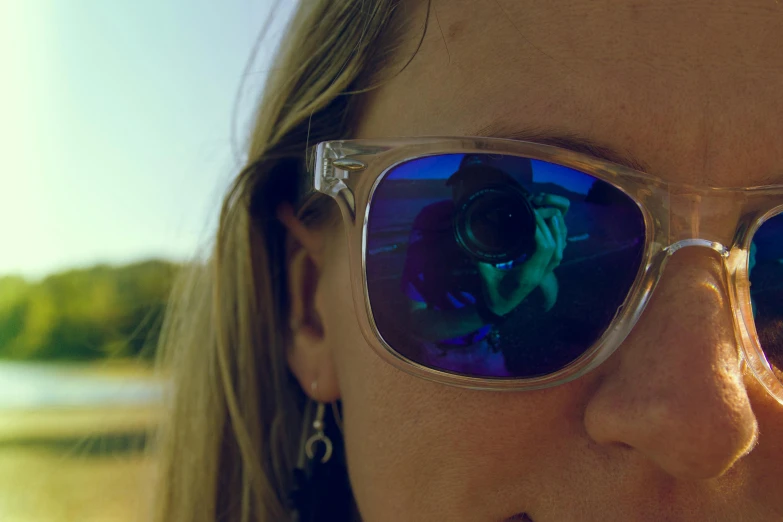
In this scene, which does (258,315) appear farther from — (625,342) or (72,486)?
(72,486)

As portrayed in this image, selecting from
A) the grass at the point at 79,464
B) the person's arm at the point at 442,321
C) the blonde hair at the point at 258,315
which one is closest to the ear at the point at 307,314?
the blonde hair at the point at 258,315

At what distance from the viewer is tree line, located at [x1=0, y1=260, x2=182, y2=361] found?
6.89 feet

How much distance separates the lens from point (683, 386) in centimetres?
86

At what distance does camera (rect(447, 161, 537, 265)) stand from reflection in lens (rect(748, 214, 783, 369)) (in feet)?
1.06

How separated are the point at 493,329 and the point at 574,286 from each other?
13cm

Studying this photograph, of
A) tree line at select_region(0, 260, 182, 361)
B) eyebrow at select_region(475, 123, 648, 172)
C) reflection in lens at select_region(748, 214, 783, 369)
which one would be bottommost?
tree line at select_region(0, 260, 182, 361)

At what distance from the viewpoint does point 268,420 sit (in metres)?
1.53

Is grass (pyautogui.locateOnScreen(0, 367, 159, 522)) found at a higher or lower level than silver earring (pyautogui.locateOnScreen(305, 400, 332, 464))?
lower

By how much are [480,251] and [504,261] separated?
38mm

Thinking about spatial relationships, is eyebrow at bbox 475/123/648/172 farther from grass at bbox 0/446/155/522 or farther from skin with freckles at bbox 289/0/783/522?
grass at bbox 0/446/155/522

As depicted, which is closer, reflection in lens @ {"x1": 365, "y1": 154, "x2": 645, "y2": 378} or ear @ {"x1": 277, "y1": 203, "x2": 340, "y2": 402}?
reflection in lens @ {"x1": 365, "y1": 154, "x2": 645, "y2": 378}

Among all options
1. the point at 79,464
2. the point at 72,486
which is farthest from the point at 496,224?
the point at 72,486

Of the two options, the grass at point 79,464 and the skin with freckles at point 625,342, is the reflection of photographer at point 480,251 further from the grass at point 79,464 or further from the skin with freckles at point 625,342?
the grass at point 79,464

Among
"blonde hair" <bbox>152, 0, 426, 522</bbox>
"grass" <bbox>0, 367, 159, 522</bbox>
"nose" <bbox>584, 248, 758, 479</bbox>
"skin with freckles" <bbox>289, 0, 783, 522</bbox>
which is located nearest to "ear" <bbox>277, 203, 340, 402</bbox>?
"blonde hair" <bbox>152, 0, 426, 522</bbox>
